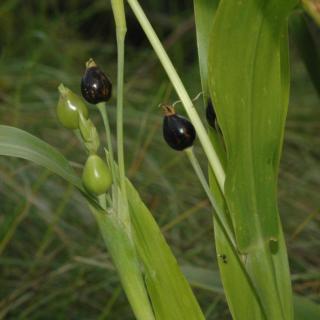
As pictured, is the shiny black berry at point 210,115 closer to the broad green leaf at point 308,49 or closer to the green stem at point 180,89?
the green stem at point 180,89

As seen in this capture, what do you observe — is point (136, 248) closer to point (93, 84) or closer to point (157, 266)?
point (157, 266)

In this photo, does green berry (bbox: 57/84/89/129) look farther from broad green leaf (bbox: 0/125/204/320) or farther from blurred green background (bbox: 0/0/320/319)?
blurred green background (bbox: 0/0/320/319)

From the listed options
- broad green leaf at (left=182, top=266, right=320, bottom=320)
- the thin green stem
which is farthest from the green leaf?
broad green leaf at (left=182, top=266, right=320, bottom=320)

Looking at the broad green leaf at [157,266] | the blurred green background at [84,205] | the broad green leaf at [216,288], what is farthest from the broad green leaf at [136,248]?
the blurred green background at [84,205]

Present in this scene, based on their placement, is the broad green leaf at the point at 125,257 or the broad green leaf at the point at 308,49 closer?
the broad green leaf at the point at 125,257

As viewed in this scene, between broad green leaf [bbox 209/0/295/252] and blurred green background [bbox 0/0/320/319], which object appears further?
blurred green background [bbox 0/0/320/319]

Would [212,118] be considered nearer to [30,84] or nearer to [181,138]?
[181,138]

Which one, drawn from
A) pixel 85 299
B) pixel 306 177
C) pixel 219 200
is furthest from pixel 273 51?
pixel 306 177
